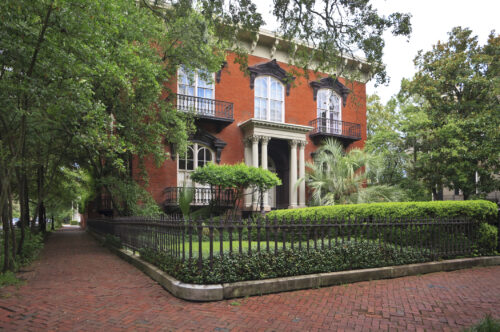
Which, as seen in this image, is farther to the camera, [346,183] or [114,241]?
[346,183]

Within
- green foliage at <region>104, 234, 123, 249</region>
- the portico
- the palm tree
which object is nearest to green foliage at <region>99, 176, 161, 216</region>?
green foliage at <region>104, 234, 123, 249</region>

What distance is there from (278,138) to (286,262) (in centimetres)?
1310

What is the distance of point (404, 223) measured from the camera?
25.4ft

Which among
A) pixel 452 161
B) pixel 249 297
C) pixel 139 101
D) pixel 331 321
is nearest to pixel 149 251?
pixel 249 297

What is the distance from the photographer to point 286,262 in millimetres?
6098

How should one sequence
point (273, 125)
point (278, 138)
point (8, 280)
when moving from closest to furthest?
point (8, 280), point (273, 125), point (278, 138)

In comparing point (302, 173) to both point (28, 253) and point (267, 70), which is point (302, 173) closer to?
point (267, 70)

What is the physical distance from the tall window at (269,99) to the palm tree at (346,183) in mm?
Result: 3688

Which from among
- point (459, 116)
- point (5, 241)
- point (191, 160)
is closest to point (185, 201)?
point (191, 160)

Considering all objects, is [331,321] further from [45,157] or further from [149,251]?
[45,157]

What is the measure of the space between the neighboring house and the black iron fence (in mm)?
8243

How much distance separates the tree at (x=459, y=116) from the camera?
18.0 meters

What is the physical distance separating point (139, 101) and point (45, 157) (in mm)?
3737

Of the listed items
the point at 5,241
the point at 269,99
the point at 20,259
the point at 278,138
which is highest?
the point at 269,99
